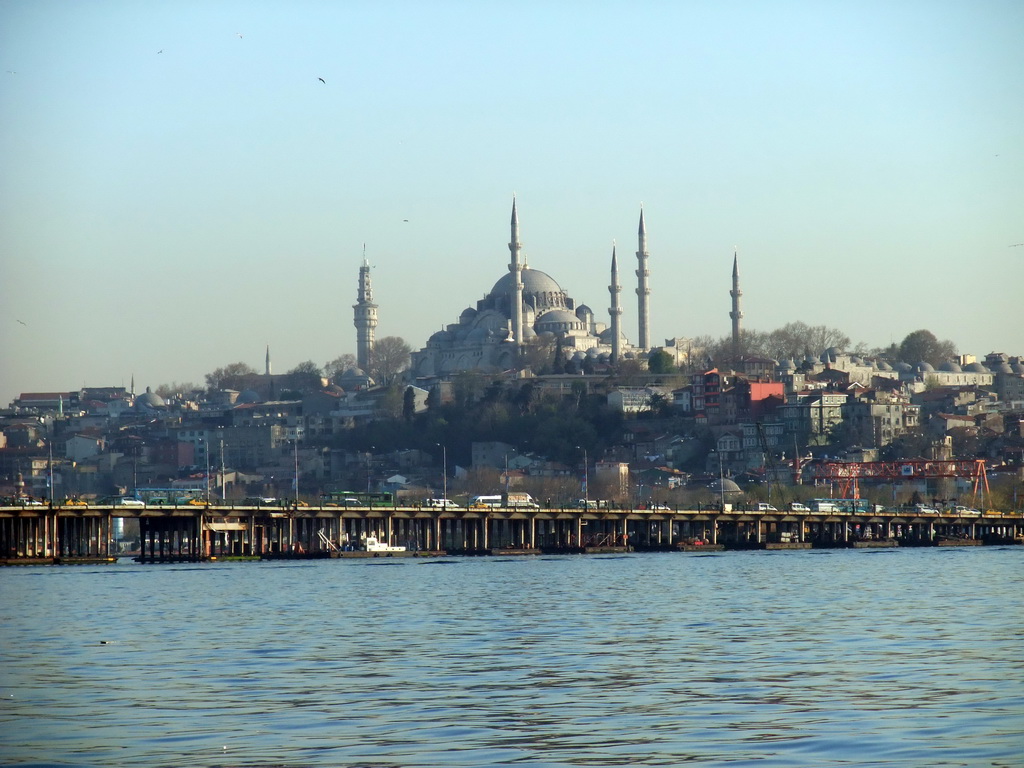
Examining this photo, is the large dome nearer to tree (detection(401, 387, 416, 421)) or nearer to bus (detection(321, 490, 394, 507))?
tree (detection(401, 387, 416, 421))

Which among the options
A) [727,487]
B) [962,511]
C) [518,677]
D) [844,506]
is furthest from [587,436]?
[518,677]

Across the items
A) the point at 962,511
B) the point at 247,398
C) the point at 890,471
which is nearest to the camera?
the point at 962,511

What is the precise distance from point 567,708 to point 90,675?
275 inches

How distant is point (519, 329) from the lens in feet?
572

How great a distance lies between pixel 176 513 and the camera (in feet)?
233

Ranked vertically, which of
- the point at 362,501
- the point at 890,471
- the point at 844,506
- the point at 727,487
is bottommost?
the point at 844,506

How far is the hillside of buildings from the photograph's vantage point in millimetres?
125125

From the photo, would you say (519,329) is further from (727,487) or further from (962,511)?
(962,511)

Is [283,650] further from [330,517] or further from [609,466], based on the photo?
[609,466]

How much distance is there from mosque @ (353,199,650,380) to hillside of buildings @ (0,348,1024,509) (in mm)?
6911

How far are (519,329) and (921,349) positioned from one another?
3873 cm

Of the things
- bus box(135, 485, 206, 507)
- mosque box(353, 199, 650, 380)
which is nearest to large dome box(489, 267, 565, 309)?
mosque box(353, 199, 650, 380)

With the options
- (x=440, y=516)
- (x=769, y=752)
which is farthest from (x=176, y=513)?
(x=769, y=752)

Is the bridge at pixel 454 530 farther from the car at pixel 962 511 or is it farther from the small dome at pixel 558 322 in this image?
the small dome at pixel 558 322
